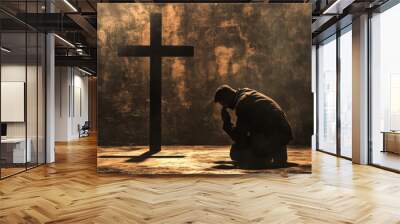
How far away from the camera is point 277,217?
397 centimetres

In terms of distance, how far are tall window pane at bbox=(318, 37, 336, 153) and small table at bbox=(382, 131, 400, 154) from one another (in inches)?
93.3

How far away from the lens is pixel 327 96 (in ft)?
34.0

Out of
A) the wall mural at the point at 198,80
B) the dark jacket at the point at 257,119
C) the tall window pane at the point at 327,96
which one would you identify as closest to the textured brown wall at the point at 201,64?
the wall mural at the point at 198,80

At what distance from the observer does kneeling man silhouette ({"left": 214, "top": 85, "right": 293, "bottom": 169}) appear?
6.55 metres

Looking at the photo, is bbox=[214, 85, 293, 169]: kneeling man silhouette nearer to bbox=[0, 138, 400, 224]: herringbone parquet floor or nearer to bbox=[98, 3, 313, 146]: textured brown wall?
bbox=[98, 3, 313, 146]: textured brown wall

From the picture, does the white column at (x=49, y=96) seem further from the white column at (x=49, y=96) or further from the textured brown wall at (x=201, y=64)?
the textured brown wall at (x=201, y=64)

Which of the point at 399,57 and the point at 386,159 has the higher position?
the point at 399,57

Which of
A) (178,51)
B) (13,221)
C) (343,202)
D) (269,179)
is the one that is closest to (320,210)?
(343,202)

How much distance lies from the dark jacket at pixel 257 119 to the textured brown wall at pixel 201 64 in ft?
0.47

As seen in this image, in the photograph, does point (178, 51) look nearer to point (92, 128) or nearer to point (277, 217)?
point (277, 217)

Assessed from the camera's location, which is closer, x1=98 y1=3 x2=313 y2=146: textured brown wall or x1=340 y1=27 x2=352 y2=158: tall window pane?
x1=98 y1=3 x2=313 y2=146: textured brown wall

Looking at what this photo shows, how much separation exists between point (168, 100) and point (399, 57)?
4230 millimetres

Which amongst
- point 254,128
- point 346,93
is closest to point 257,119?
point 254,128

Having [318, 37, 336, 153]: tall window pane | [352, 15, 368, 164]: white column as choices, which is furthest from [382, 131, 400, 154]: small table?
[318, 37, 336, 153]: tall window pane
